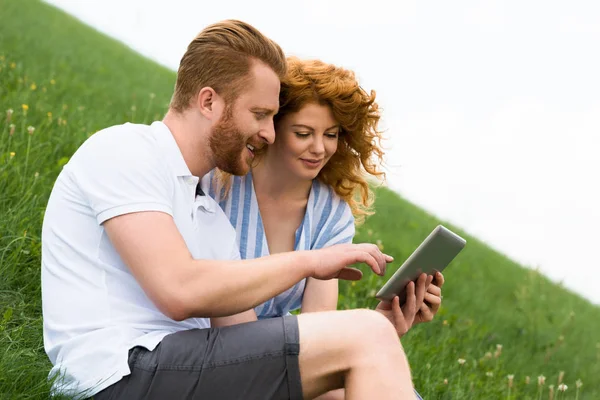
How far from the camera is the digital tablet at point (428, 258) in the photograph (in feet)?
10.3

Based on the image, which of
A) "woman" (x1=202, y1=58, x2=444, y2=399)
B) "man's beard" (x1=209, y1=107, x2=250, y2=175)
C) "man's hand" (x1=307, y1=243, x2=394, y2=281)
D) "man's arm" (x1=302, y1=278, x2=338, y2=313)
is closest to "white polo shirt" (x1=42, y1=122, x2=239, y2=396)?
"man's beard" (x1=209, y1=107, x2=250, y2=175)

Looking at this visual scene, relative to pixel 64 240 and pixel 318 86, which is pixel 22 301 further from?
pixel 318 86

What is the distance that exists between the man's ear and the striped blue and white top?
2.20 feet

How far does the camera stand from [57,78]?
30.4 feet

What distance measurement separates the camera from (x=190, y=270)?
8.41 feet

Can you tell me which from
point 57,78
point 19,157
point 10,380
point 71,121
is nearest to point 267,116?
point 10,380

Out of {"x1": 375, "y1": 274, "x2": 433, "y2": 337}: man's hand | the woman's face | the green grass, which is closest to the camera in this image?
{"x1": 375, "y1": 274, "x2": 433, "y2": 337}: man's hand

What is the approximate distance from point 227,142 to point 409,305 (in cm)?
109

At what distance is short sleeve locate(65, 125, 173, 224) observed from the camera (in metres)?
2.64

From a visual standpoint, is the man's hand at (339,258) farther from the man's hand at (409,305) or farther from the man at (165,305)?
the man's hand at (409,305)

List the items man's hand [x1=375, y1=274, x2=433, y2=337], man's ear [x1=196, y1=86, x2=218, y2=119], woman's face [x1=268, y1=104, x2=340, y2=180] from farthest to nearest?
1. woman's face [x1=268, y1=104, x2=340, y2=180]
2. man's hand [x1=375, y1=274, x2=433, y2=337]
3. man's ear [x1=196, y1=86, x2=218, y2=119]

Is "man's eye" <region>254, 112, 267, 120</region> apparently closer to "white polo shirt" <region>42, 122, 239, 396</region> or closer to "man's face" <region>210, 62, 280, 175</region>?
"man's face" <region>210, 62, 280, 175</region>

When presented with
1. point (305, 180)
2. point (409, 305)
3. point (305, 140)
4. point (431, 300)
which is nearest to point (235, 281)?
point (409, 305)

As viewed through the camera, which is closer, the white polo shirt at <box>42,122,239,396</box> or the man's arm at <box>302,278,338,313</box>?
the white polo shirt at <box>42,122,239,396</box>
